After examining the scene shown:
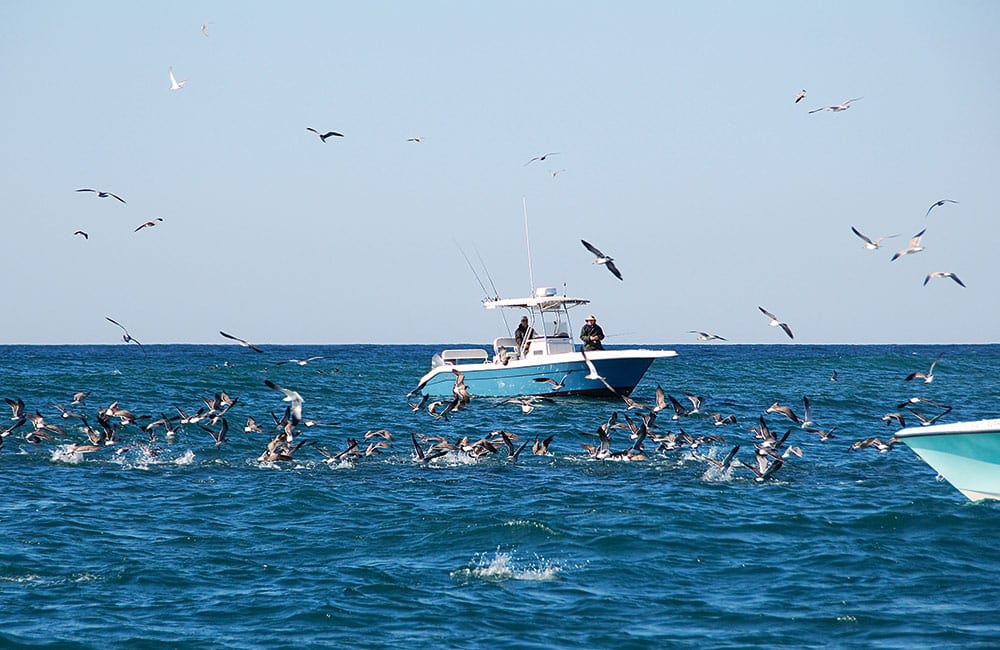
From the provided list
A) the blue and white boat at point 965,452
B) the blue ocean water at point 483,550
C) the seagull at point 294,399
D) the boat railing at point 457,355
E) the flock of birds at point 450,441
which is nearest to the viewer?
the blue ocean water at point 483,550

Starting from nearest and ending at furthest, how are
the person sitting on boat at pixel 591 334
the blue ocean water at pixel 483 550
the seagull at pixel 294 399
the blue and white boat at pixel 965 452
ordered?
the blue ocean water at pixel 483 550 → the blue and white boat at pixel 965 452 → the seagull at pixel 294 399 → the person sitting on boat at pixel 591 334

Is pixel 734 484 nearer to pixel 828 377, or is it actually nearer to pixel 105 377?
pixel 105 377

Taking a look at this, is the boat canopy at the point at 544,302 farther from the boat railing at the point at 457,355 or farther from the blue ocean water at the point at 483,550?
the blue ocean water at the point at 483,550

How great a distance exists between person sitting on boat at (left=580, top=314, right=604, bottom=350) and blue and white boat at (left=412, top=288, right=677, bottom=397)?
276 mm

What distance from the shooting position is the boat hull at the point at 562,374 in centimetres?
3369

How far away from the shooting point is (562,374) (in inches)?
1352

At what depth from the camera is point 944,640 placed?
10969mm

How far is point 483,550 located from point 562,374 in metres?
19.7

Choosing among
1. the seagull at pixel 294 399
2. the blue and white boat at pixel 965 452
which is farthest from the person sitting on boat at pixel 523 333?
the blue and white boat at pixel 965 452

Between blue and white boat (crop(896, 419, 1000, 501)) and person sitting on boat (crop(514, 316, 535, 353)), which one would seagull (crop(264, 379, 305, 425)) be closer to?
blue and white boat (crop(896, 419, 1000, 501))

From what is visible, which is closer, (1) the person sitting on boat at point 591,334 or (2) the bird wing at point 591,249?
(2) the bird wing at point 591,249

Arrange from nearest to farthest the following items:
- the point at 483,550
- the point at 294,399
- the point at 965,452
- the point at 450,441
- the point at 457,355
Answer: the point at 483,550 < the point at 965,452 < the point at 294,399 < the point at 450,441 < the point at 457,355

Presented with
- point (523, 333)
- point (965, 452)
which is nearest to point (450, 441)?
point (523, 333)

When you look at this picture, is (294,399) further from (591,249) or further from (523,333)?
(523,333)
